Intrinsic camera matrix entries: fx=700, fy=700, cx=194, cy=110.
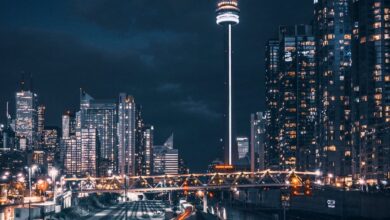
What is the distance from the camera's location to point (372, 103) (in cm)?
19975

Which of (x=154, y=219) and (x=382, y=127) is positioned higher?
(x=382, y=127)

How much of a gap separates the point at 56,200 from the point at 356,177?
86.3 metres

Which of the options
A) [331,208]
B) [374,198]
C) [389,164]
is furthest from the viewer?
[389,164]

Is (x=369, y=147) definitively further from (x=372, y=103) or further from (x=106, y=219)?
(x=106, y=219)

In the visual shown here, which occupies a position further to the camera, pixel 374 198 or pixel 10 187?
pixel 10 187

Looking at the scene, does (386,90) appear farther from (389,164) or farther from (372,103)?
(389,164)

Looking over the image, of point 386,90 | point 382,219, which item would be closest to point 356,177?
point 386,90

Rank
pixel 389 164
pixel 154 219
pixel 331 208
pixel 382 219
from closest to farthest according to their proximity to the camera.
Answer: pixel 382 219
pixel 331 208
pixel 154 219
pixel 389 164

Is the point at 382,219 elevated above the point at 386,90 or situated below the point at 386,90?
below

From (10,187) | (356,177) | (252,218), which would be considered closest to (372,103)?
(356,177)

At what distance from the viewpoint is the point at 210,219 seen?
137 meters

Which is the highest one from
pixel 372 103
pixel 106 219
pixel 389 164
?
pixel 372 103

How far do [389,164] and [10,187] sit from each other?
104m

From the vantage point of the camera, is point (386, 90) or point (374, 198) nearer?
point (374, 198)
